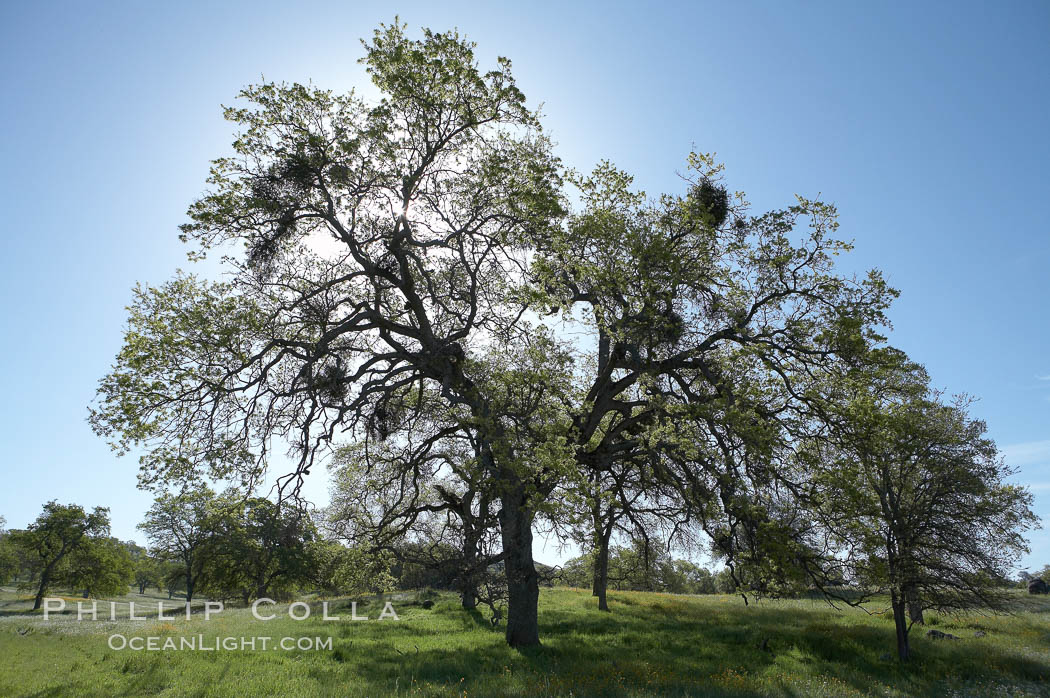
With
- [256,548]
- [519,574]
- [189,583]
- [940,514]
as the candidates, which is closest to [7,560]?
[189,583]

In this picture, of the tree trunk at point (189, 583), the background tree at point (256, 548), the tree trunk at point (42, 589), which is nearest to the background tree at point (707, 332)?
the background tree at point (256, 548)

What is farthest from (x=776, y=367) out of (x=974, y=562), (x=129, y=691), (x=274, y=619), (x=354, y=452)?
(x=274, y=619)

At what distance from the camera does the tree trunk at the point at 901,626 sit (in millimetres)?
16484

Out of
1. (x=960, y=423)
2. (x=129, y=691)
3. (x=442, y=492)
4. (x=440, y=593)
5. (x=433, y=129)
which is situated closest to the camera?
(x=129, y=691)

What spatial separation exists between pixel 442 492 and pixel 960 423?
18023mm

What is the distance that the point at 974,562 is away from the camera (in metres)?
16.6

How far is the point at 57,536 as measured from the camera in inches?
1796

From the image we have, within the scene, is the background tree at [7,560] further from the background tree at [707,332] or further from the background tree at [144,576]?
the background tree at [707,332]

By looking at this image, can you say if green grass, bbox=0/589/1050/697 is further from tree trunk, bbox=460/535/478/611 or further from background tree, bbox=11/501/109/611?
background tree, bbox=11/501/109/611

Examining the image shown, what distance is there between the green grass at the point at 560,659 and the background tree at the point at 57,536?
27567mm

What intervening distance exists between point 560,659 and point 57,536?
175ft

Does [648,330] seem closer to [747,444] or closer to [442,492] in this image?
[747,444]

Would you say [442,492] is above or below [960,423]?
below

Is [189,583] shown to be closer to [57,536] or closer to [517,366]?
[57,536]
